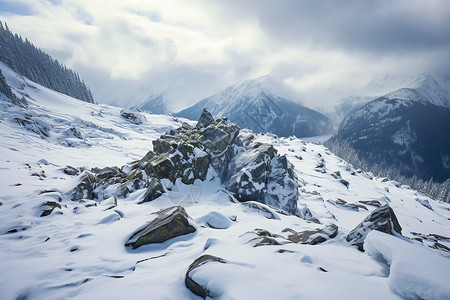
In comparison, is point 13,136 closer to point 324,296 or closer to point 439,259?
point 324,296

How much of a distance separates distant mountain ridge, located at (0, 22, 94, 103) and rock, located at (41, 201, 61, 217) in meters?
110

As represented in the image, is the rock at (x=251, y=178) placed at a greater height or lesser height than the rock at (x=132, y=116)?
lesser

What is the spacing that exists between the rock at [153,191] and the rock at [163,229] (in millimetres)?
4552

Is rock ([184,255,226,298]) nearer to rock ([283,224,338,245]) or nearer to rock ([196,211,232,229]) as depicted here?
rock ([196,211,232,229])

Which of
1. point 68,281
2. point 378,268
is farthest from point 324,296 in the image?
point 68,281

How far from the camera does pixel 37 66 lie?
102 m

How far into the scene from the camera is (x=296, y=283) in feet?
15.4

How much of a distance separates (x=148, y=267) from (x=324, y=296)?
561 centimetres

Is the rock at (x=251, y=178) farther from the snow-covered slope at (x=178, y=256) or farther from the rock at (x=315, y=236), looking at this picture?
the rock at (x=315, y=236)

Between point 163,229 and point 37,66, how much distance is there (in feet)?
478

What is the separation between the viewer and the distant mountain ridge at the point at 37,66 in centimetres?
8606

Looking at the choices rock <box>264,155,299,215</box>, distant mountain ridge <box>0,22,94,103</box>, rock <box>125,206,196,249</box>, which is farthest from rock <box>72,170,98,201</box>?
distant mountain ridge <box>0,22,94,103</box>

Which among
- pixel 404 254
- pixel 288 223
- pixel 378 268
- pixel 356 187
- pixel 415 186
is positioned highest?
pixel 404 254

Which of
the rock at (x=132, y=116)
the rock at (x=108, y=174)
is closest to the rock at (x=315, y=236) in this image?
the rock at (x=108, y=174)
